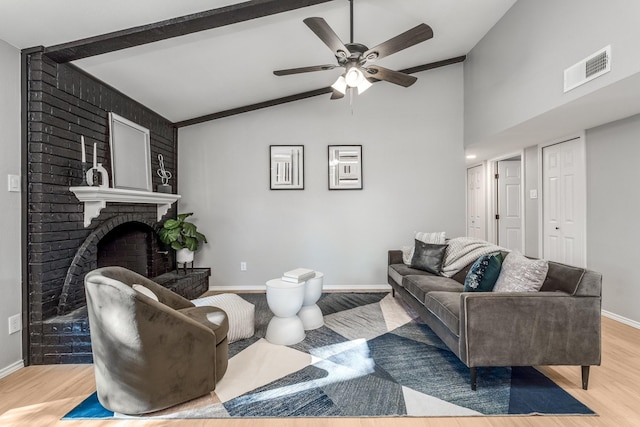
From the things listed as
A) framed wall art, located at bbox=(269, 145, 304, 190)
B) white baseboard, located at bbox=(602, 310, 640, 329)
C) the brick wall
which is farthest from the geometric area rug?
framed wall art, located at bbox=(269, 145, 304, 190)

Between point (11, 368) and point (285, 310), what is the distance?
6.30 ft

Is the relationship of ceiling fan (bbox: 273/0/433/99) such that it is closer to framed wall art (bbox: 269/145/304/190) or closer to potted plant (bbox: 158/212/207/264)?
framed wall art (bbox: 269/145/304/190)

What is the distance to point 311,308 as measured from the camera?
3.04 meters

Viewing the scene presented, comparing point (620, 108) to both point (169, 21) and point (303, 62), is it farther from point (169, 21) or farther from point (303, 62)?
point (169, 21)

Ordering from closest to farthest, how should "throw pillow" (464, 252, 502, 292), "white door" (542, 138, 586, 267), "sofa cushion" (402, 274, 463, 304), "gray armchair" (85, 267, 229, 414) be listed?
"gray armchair" (85, 267, 229, 414)
"throw pillow" (464, 252, 502, 292)
"sofa cushion" (402, 274, 463, 304)
"white door" (542, 138, 586, 267)

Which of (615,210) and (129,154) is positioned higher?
(129,154)

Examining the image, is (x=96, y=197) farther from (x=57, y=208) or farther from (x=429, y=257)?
(x=429, y=257)

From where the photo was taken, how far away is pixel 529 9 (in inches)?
119

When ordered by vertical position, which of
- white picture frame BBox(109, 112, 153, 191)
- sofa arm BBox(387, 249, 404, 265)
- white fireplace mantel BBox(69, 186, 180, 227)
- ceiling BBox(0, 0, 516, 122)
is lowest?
sofa arm BBox(387, 249, 404, 265)

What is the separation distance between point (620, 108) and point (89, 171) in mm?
4486

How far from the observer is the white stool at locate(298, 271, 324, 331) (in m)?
2.91

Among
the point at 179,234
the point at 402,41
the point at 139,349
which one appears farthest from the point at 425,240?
the point at 139,349

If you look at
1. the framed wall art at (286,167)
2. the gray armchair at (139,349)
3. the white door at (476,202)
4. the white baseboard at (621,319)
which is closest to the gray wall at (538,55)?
the white door at (476,202)

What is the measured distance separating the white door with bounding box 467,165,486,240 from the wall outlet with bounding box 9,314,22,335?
5746mm
